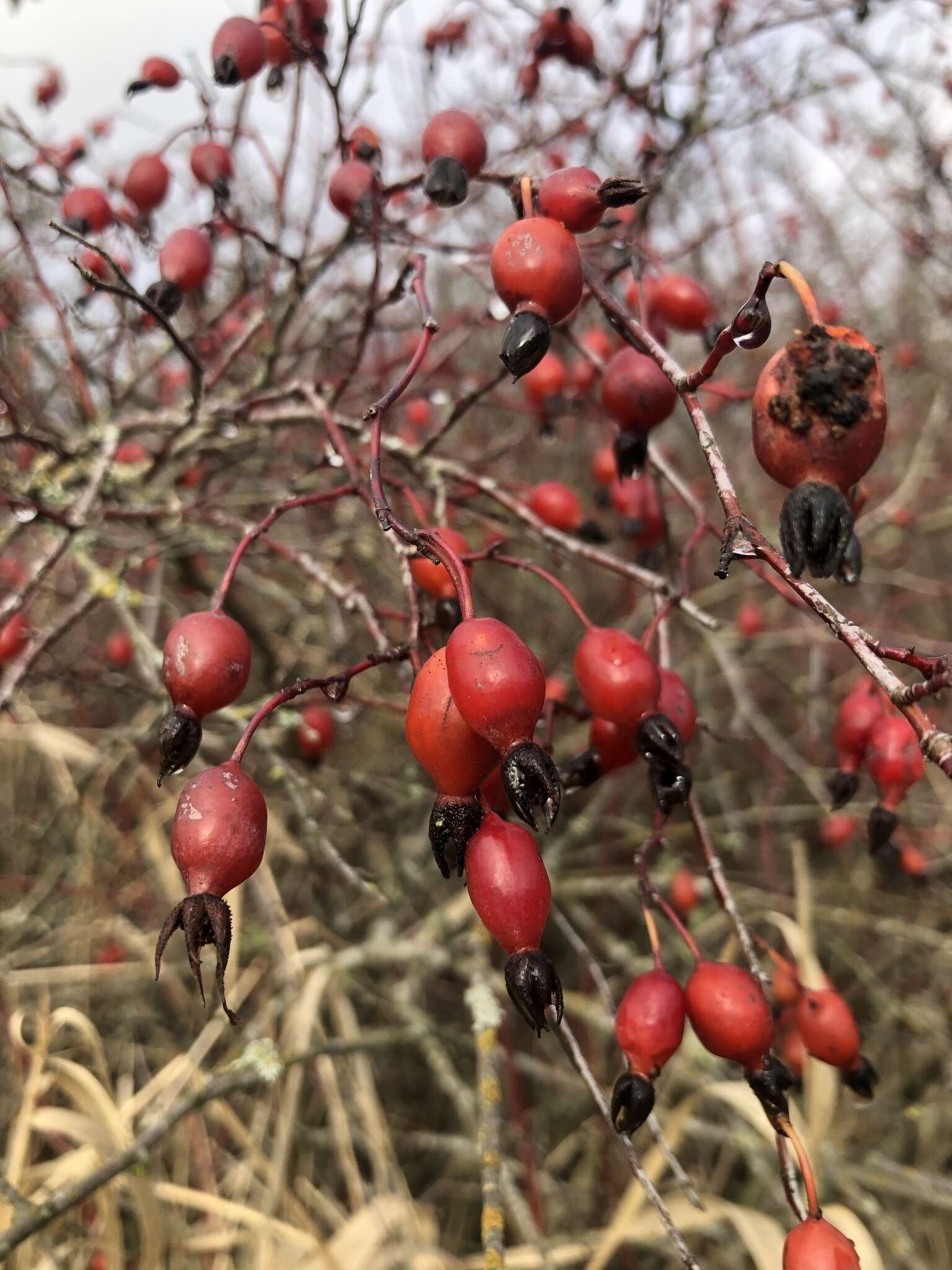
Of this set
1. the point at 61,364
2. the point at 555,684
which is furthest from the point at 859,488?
the point at 61,364

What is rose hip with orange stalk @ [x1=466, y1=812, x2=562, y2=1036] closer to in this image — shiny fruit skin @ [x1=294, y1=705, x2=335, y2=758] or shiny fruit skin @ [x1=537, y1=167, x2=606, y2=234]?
shiny fruit skin @ [x1=537, y1=167, x2=606, y2=234]

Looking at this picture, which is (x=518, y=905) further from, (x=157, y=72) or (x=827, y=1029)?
(x=157, y=72)

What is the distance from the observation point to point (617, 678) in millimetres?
877

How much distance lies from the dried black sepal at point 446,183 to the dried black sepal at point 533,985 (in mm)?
821

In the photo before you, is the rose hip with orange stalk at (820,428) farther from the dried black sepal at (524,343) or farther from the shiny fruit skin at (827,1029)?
the shiny fruit skin at (827,1029)

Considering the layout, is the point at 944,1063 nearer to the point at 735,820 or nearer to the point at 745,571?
the point at 735,820

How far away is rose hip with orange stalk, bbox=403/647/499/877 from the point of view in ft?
2.26

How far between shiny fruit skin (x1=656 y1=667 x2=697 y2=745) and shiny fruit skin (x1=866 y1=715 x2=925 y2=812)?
0.32m

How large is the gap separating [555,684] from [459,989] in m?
1.41

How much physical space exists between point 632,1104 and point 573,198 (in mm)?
890

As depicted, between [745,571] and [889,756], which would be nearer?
[889,756]

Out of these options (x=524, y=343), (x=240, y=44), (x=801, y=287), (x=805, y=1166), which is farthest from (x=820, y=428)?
(x=240, y=44)

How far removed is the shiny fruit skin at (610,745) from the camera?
37.4 inches

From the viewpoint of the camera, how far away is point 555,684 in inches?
59.3
